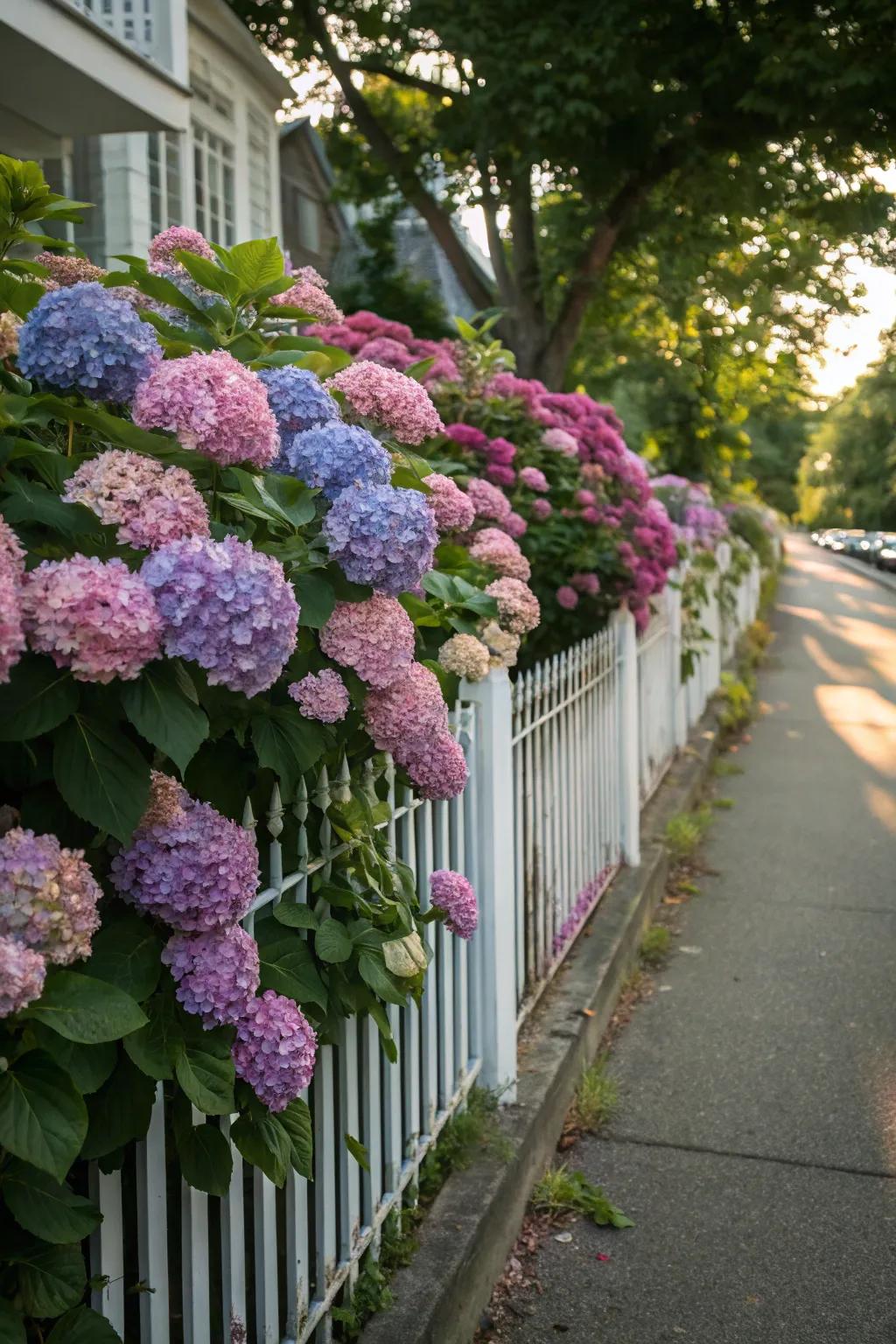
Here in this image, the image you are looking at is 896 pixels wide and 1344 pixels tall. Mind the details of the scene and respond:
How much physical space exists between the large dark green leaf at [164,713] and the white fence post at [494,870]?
202cm

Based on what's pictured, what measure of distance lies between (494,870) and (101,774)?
2.24m

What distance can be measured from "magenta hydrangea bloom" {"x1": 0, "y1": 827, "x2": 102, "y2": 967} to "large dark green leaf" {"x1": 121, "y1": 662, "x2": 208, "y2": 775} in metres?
0.17

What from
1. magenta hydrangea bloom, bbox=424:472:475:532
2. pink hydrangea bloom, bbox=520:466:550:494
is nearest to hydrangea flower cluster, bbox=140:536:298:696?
magenta hydrangea bloom, bbox=424:472:475:532

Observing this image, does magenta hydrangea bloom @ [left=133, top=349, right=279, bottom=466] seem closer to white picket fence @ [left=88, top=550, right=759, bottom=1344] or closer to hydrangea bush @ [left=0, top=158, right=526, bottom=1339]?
hydrangea bush @ [left=0, top=158, right=526, bottom=1339]

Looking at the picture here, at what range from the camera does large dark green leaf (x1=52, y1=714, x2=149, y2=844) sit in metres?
1.61

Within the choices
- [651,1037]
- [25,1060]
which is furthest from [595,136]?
[25,1060]

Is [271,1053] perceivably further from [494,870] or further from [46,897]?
[494,870]

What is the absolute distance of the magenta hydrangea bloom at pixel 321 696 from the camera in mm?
2008

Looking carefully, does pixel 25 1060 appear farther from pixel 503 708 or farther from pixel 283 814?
pixel 503 708

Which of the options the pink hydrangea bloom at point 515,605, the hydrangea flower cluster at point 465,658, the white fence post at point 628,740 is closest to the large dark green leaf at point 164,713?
the hydrangea flower cluster at point 465,658

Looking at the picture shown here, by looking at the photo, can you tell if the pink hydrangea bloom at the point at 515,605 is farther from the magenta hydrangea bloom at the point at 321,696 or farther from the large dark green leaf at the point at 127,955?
the large dark green leaf at the point at 127,955

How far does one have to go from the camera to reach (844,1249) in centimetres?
355

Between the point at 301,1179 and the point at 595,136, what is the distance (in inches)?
425

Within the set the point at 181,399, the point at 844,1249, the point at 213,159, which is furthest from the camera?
the point at 213,159
